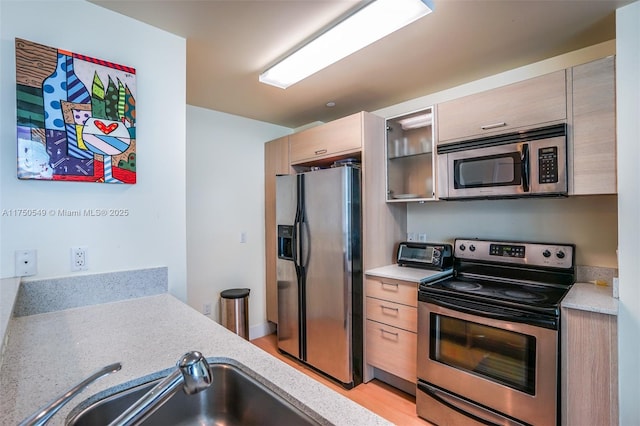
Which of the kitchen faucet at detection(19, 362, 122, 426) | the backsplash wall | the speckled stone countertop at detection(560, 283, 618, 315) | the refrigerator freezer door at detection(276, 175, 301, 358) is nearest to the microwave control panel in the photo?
the backsplash wall

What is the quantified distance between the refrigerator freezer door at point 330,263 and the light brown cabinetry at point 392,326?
169 mm

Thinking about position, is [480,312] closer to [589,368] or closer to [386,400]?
[589,368]

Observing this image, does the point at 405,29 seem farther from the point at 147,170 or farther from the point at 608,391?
the point at 608,391

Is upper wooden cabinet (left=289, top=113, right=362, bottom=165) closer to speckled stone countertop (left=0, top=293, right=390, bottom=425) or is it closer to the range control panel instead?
the range control panel

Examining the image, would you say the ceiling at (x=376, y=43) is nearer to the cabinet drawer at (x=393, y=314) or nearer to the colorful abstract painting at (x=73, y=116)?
the colorful abstract painting at (x=73, y=116)

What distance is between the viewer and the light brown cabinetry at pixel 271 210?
3264mm

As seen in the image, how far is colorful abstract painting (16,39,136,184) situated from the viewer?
134 centimetres

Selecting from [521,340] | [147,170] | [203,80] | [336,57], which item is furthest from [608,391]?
[203,80]

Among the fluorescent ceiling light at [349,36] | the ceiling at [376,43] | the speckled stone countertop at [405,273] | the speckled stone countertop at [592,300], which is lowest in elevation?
the speckled stone countertop at [405,273]

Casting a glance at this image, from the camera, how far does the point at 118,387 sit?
0.83 meters

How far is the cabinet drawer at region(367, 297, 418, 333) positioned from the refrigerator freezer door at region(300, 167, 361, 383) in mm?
178

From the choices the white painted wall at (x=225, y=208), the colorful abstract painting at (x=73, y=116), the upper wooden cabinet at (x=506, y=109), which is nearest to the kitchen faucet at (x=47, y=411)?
the colorful abstract painting at (x=73, y=116)

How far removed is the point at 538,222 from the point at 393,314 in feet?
3.88

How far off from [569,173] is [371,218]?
4.16 feet
